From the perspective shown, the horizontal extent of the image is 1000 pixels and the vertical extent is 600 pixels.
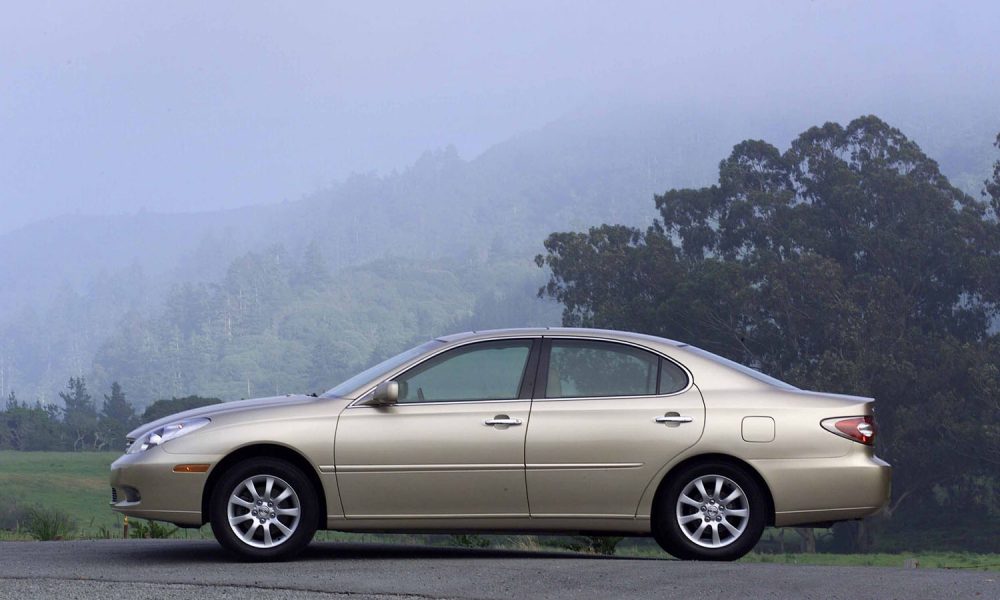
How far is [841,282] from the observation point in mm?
52188

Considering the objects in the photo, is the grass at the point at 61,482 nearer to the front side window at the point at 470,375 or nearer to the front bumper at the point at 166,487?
the front bumper at the point at 166,487

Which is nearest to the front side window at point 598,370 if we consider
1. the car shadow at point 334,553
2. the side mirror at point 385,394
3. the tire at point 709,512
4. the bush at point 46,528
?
the tire at point 709,512

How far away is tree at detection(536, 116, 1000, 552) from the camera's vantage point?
47.9 metres

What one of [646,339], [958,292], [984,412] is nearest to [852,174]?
[958,292]

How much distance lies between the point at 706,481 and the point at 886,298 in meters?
45.0

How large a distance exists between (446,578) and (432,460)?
3.22 feet

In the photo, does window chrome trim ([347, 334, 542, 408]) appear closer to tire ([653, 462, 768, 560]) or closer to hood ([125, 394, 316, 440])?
hood ([125, 394, 316, 440])

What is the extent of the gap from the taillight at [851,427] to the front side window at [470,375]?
6.58 feet

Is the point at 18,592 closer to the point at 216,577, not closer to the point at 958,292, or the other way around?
the point at 216,577

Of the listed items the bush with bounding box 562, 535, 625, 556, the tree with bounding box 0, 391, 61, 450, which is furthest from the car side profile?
the tree with bounding box 0, 391, 61, 450

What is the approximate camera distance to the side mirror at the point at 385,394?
28.0ft

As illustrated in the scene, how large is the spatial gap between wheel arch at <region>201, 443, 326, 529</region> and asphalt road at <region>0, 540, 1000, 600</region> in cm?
37

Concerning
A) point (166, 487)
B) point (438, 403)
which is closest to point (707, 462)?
point (438, 403)

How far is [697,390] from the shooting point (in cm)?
890
